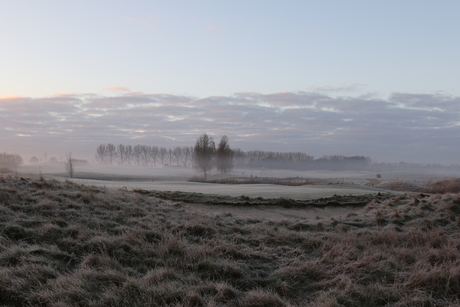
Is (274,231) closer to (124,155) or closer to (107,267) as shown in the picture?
(107,267)

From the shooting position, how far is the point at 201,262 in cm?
618

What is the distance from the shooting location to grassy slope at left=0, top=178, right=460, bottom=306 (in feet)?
15.7

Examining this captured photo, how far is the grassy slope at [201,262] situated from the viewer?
479cm

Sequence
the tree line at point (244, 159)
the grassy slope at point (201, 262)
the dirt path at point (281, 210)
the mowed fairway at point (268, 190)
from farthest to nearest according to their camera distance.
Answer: the tree line at point (244, 159) → the mowed fairway at point (268, 190) → the dirt path at point (281, 210) → the grassy slope at point (201, 262)

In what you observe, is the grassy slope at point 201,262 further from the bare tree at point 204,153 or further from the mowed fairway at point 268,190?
the bare tree at point 204,153

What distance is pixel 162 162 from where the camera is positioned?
154m

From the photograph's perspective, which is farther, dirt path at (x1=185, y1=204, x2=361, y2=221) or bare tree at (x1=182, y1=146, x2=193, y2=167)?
bare tree at (x1=182, y1=146, x2=193, y2=167)

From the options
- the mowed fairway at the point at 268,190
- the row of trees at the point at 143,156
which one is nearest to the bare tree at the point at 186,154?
the row of trees at the point at 143,156

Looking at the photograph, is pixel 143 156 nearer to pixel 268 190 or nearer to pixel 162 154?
pixel 162 154

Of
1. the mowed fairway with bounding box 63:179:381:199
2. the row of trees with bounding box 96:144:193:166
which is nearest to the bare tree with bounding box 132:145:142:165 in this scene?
the row of trees with bounding box 96:144:193:166

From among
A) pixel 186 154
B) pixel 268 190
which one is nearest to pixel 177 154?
pixel 186 154

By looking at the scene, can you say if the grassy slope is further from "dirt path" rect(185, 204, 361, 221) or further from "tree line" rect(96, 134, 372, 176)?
"tree line" rect(96, 134, 372, 176)

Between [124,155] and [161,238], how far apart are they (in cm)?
15109

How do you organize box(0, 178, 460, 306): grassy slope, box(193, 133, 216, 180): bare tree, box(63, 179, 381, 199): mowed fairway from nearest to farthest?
box(0, 178, 460, 306): grassy slope, box(63, 179, 381, 199): mowed fairway, box(193, 133, 216, 180): bare tree
